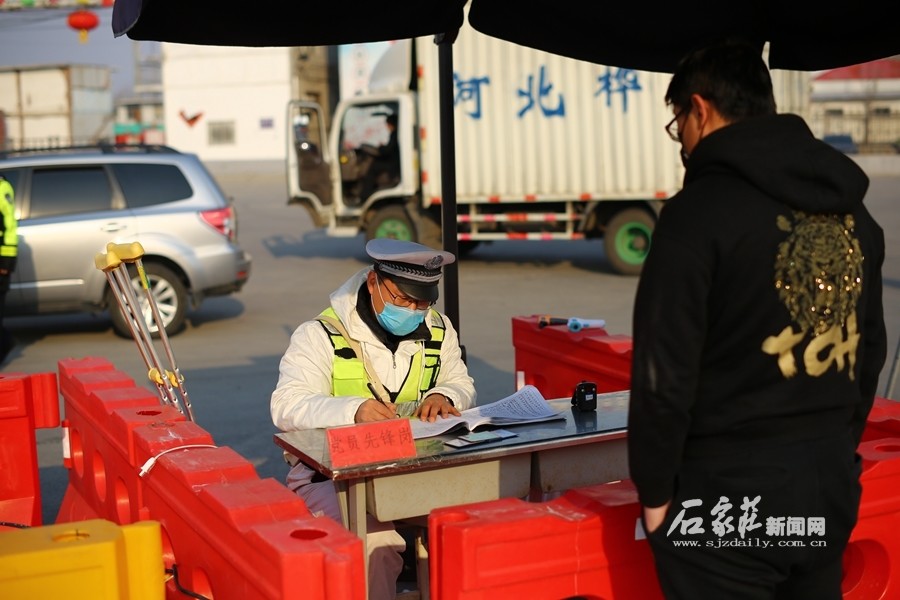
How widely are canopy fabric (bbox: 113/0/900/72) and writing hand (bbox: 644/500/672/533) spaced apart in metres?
2.80

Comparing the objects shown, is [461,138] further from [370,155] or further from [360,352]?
[360,352]

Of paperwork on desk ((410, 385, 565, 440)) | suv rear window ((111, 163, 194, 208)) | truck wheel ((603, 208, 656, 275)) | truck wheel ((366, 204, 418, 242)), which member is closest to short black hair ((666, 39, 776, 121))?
paperwork on desk ((410, 385, 565, 440))

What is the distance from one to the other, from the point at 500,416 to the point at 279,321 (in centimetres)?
865

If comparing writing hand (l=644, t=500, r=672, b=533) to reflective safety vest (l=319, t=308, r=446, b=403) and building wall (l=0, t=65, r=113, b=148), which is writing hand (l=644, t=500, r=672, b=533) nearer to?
reflective safety vest (l=319, t=308, r=446, b=403)

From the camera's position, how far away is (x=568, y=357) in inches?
217

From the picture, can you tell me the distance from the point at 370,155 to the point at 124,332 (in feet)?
19.4

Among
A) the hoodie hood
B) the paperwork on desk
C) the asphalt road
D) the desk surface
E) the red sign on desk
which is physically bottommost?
the asphalt road

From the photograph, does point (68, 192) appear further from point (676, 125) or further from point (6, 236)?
point (676, 125)

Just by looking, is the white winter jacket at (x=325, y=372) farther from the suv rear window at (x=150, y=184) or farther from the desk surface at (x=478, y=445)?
the suv rear window at (x=150, y=184)

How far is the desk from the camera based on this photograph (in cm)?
336

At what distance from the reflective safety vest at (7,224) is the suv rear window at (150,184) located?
1.79 m

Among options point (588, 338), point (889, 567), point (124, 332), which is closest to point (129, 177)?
point (124, 332)

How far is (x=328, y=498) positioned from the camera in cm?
394

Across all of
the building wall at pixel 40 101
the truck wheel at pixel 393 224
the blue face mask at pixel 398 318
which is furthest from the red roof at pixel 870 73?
the blue face mask at pixel 398 318
